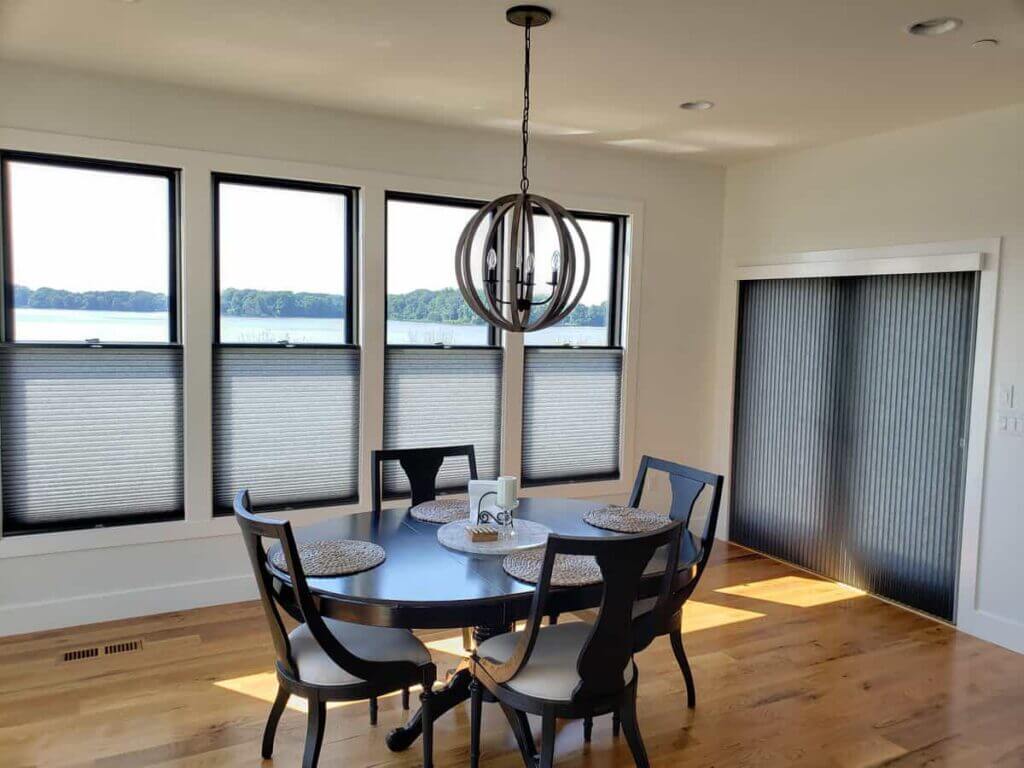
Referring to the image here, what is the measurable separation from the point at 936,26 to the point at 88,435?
4.06 meters

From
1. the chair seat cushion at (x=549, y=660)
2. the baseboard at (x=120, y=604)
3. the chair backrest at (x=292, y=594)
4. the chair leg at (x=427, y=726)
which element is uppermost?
the chair backrest at (x=292, y=594)

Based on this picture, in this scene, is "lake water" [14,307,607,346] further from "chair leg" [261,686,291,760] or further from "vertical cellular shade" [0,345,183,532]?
"chair leg" [261,686,291,760]

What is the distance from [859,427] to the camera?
459cm

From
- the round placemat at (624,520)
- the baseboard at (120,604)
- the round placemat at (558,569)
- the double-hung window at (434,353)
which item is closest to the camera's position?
the round placemat at (558,569)

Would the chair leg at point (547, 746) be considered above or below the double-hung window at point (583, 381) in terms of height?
below

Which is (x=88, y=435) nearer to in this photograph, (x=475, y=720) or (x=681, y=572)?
(x=475, y=720)

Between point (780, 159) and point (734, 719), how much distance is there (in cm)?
352

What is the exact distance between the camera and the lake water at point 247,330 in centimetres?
371

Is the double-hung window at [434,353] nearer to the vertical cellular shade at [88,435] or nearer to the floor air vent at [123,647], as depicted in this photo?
the vertical cellular shade at [88,435]

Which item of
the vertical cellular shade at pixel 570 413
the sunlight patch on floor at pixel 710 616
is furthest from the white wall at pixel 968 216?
the vertical cellular shade at pixel 570 413

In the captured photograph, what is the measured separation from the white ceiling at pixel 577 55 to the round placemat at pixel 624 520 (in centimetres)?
189

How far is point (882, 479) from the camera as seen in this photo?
175 inches

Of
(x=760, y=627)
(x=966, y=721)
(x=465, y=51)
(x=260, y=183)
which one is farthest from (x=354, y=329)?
(x=966, y=721)

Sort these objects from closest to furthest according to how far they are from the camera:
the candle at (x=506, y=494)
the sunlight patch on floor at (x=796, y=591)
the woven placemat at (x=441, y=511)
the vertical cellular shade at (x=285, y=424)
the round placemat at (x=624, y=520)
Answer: the candle at (x=506, y=494) → the round placemat at (x=624, y=520) → the woven placemat at (x=441, y=511) → the vertical cellular shade at (x=285, y=424) → the sunlight patch on floor at (x=796, y=591)
